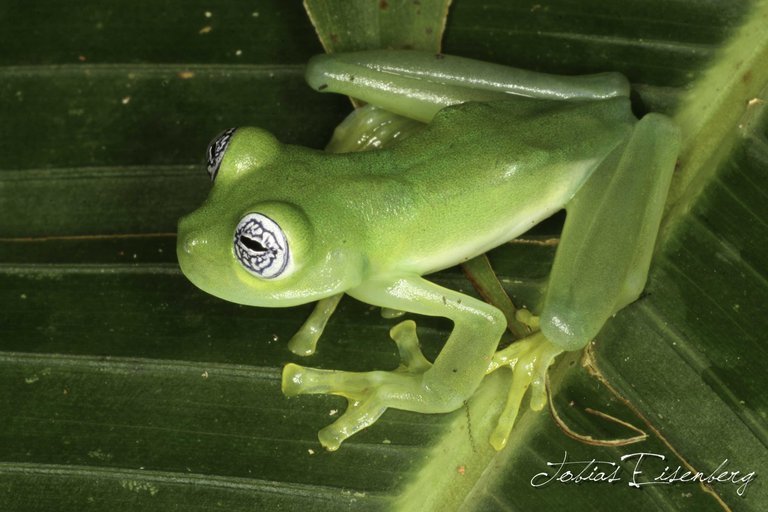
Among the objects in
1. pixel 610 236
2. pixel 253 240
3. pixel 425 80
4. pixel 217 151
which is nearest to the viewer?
pixel 253 240

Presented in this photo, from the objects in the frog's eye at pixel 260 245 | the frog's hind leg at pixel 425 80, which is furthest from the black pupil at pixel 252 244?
the frog's hind leg at pixel 425 80

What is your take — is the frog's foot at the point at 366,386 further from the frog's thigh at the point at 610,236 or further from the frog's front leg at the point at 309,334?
the frog's thigh at the point at 610,236

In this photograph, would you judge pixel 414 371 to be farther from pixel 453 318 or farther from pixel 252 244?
pixel 252 244

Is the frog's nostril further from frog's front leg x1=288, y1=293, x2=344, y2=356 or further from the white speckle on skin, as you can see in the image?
the white speckle on skin

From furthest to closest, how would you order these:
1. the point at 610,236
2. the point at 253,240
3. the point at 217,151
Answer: the point at 610,236 → the point at 217,151 → the point at 253,240

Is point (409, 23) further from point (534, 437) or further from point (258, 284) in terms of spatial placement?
point (534, 437)

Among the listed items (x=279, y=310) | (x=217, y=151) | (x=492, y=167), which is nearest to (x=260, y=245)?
(x=217, y=151)

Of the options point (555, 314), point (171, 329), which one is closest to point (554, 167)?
point (555, 314)
